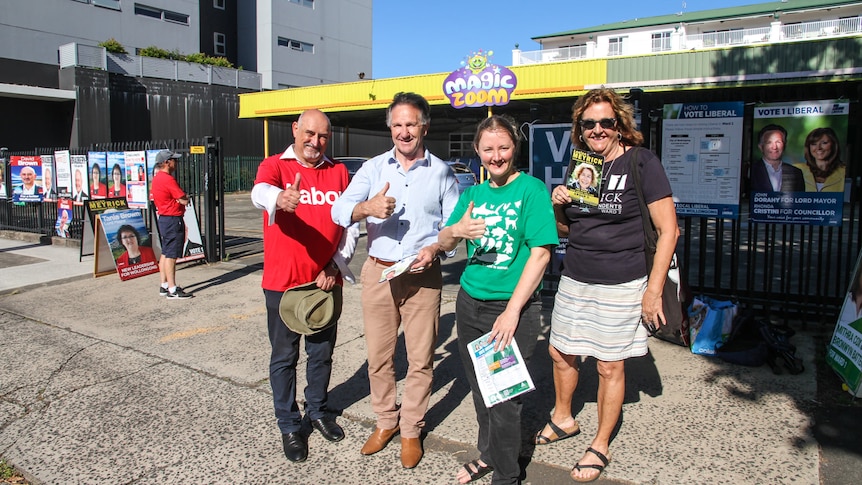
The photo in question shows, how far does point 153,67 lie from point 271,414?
2805 cm

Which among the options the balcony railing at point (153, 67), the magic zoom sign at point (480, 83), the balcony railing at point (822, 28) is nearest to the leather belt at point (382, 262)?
the magic zoom sign at point (480, 83)

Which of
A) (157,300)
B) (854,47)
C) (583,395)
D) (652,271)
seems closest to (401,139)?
(652,271)

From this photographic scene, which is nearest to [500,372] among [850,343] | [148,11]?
[850,343]

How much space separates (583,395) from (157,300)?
533cm

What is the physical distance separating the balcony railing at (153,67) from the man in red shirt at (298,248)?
26.5m

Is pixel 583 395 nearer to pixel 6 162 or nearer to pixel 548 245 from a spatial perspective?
pixel 548 245

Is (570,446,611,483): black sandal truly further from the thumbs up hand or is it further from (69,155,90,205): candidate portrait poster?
(69,155,90,205): candidate portrait poster

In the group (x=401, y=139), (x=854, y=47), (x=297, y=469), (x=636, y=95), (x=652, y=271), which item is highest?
(x=854, y=47)

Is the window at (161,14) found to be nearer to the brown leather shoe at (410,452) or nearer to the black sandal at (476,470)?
the brown leather shoe at (410,452)

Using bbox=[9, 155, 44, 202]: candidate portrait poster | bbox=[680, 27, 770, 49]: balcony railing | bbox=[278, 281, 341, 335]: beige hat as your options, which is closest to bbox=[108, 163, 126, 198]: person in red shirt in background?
bbox=[9, 155, 44, 202]: candidate portrait poster

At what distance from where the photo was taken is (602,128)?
2838 millimetres

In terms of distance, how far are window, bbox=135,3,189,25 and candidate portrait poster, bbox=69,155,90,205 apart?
73.9ft

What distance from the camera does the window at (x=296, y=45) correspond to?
3722 cm

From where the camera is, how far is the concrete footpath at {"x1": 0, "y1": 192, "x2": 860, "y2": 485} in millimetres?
3008
